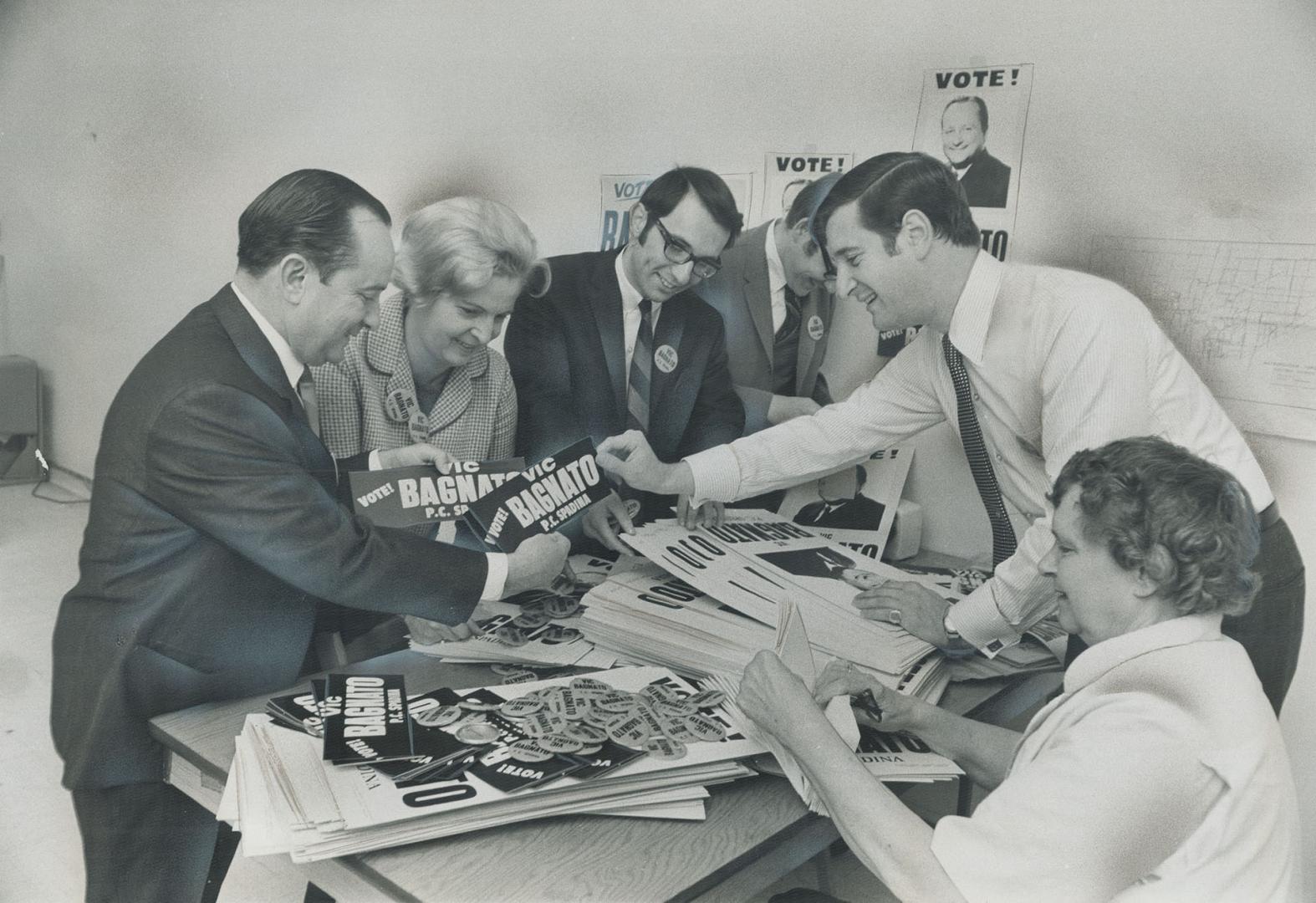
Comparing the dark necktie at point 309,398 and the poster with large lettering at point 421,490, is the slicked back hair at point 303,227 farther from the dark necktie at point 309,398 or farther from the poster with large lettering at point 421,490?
the poster with large lettering at point 421,490

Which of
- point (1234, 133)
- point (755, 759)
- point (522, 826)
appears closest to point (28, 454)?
point (522, 826)

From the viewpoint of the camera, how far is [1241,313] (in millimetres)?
1474

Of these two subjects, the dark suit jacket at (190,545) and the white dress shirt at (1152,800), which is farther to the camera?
the dark suit jacket at (190,545)

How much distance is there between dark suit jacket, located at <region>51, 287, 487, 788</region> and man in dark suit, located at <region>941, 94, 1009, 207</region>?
1096 mm

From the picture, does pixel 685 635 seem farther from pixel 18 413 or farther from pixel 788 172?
pixel 18 413

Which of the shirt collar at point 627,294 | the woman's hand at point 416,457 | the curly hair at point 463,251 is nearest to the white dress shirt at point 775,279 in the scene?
the shirt collar at point 627,294

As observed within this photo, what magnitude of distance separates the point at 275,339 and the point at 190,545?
0.29 m

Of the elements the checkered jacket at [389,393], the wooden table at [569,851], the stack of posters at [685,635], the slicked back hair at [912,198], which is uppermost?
the slicked back hair at [912,198]

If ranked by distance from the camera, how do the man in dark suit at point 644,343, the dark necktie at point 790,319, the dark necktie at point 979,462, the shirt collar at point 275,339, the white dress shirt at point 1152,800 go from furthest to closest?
1. the dark necktie at point 790,319
2. the man in dark suit at point 644,343
3. the dark necktie at point 979,462
4. the shirt collar at point 275,339
5. the white dress shirt at point 1152,800

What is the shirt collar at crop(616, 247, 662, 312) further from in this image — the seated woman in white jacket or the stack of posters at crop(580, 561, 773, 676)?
the seated woman in white jacket

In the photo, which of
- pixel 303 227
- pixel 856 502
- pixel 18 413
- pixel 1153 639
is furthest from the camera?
pixel 856 502

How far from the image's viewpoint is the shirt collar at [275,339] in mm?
1389

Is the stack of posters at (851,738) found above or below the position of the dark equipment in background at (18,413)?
below

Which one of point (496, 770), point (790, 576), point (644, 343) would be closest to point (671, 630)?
point (790, 576)
